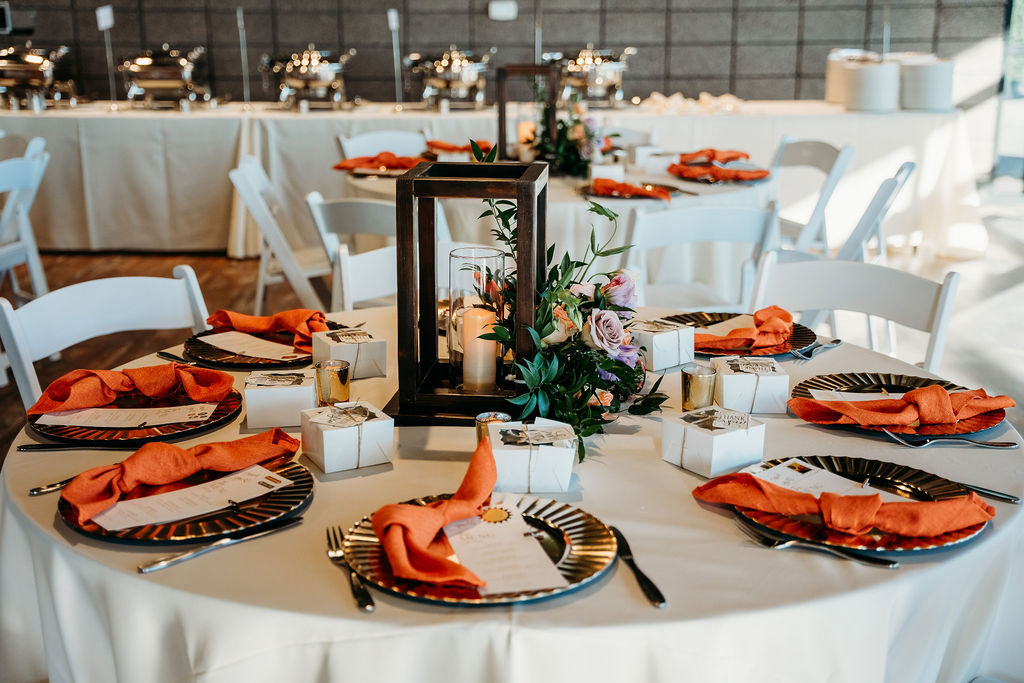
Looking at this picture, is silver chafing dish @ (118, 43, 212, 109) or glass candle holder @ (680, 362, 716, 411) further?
silver chafing dish @ (118, 43, 212, 109)

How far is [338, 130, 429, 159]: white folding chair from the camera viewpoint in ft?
14.5

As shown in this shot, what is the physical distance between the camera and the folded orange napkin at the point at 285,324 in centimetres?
178

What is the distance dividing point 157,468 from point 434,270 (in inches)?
19.7

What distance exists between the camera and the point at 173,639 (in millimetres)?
1020

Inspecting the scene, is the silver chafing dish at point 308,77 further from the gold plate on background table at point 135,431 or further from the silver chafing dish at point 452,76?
the gold plate on background table at point 135,431

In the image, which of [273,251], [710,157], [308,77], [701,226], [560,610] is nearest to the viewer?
[560,610]

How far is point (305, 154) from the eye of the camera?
18.1 ft

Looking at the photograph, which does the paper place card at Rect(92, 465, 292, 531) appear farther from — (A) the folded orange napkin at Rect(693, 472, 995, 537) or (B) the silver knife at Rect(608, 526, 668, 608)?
(A) the folded orange napkin at Rect(693, 472, 995, 537)

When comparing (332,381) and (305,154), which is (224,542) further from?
(305,154)

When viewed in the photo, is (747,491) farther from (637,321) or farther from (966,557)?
(637,321)

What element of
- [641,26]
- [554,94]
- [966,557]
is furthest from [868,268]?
[641,26]

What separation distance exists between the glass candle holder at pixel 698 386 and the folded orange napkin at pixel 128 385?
0.68 m

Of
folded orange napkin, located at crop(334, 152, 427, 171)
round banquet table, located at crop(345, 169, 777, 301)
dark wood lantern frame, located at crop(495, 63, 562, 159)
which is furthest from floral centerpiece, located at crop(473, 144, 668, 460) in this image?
folded orange napkin, located at crop(334, 152, 427, 171)

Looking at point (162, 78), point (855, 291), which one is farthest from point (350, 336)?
point (162, 78)
